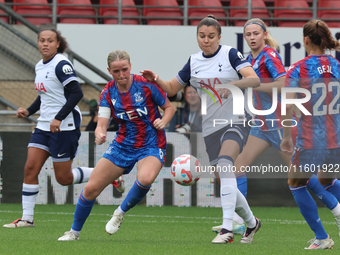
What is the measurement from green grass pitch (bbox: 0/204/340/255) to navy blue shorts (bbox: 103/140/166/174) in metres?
0.66

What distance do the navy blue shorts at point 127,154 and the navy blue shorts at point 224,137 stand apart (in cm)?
44

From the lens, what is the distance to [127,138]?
4.82 metres

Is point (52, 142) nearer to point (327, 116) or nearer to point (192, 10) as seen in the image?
point (327, 116)

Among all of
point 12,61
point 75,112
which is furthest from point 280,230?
point 12,61

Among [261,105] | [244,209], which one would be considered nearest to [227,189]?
[244,209]

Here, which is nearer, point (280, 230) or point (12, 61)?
point (280, 230)

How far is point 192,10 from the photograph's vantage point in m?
12.0

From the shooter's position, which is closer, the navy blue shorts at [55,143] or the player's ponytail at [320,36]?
the player's ponytail at [320,36]

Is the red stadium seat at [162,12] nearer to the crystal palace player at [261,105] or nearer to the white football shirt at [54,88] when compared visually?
→ the white football shirt at [54,88]

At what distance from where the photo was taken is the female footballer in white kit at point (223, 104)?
174 inches

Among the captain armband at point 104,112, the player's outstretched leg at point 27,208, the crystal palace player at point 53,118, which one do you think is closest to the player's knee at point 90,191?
Result: the captain armband at point 104,112

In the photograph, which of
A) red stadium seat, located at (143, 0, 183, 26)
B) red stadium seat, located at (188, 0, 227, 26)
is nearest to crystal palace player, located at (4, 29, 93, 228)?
red stadium seat, located at (143, 0, 183, 26)

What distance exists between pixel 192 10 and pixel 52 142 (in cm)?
695

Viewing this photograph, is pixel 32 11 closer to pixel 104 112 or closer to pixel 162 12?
pixel 162 12
